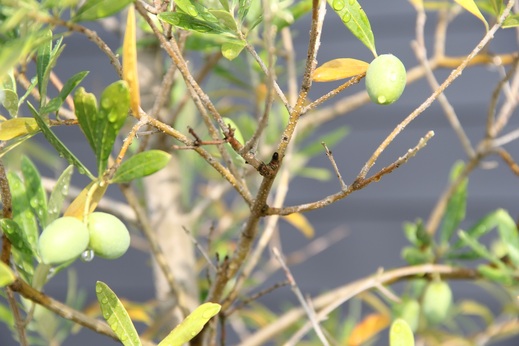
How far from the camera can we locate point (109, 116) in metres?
0.33

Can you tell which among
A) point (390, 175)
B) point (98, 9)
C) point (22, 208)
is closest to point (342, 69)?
point (98, 9)

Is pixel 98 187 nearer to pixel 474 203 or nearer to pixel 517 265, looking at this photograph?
pixel 517 265

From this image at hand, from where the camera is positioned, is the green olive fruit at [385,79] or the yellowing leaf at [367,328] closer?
the green olive fruit at [385,79]

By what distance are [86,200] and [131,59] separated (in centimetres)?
8

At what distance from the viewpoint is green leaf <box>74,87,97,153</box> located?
1.06ft

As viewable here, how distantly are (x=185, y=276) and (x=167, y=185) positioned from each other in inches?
4.7

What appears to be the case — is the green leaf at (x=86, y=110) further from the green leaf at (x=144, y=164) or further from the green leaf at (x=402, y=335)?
the green leaf at (x=402, y=335)

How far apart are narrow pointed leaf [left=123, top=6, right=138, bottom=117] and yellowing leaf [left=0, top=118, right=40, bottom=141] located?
0.06m

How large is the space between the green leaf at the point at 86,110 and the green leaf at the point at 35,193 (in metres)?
0.12

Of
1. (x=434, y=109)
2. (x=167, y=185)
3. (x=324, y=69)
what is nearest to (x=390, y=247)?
(x=434, y=109)

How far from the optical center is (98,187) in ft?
1.15

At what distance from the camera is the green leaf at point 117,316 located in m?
0.37

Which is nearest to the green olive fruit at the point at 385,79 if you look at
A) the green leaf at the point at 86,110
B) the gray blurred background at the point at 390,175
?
the green leaf at the point at 86,110

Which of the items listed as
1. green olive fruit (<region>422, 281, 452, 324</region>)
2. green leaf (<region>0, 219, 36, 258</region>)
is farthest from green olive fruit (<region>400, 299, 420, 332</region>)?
green leaf (<region>0, 219, 36, 258</region>)
